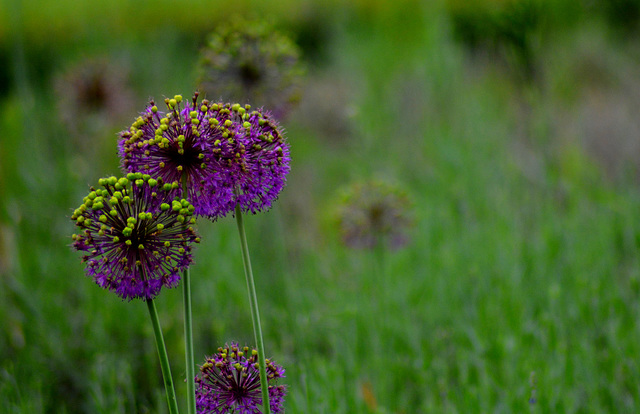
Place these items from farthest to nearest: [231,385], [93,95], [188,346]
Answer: [93,95], [231,385], [188,346]

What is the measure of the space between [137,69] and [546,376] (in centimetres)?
546

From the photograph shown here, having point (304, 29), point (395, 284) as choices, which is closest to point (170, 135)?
point (395, 284)

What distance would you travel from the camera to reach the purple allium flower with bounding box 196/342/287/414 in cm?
128

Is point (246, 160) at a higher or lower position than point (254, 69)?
lower

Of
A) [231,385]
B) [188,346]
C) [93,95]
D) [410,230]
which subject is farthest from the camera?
[93,95]

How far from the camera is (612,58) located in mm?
6816

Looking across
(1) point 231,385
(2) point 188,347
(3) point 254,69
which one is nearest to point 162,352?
(2) point 188,347

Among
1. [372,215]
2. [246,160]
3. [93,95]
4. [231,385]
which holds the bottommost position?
[231,385]

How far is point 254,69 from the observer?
8.69 ft

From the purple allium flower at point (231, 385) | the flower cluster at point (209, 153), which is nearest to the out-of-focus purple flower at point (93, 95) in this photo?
the flower cluster at point (209, 153)

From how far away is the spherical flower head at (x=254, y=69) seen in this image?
263 centimetres

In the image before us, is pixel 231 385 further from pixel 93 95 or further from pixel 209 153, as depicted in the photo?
pixel 93 95

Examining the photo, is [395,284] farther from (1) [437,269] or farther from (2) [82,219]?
(2) [82,219]

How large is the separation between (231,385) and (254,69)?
171 centimetres
